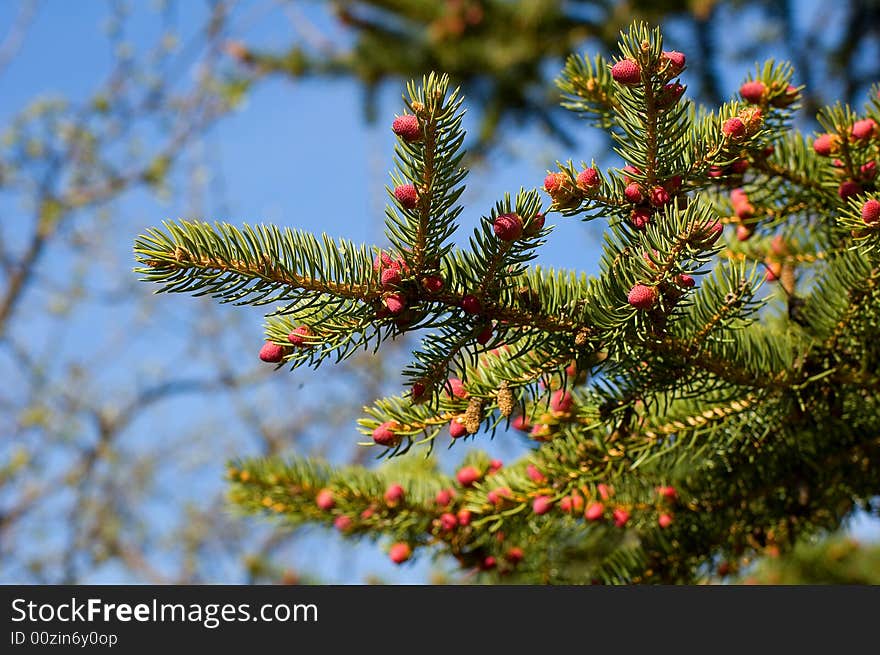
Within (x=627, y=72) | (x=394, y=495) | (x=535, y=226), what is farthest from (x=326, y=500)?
(x=627, y=72)

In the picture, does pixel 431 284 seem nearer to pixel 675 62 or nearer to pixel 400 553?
pixel 675 62

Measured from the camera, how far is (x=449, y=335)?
0.76 meters

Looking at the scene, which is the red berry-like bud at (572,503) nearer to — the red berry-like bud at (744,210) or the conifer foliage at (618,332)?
the conifer foliage at (618,332)

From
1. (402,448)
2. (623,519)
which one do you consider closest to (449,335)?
(402,448)

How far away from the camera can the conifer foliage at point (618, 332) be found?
0.72 m

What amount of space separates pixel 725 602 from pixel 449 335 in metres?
0.46

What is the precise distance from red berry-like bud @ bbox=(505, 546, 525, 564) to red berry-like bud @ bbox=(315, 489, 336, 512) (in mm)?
259

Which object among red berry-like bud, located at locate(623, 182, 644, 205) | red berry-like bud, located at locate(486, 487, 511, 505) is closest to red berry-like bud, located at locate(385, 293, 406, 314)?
red berry-like bud, located at locate(623, 182, 644, 205)

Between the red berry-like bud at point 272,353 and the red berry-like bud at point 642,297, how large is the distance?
30 cm

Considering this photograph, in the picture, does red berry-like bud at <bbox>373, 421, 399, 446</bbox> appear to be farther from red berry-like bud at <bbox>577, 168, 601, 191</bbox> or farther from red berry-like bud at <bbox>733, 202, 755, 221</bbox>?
red berry-like bud at <bbox>733, 202, 755, 221</bbox>

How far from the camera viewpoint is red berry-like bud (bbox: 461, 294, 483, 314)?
73cm

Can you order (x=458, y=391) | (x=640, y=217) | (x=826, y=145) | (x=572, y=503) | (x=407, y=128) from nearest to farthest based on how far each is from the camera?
(x=407, y=128) → (x=640, y=217) → (x=458, y=391) → (x=826, y=145) → (x=572, y=503)

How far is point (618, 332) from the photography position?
2.49 ft

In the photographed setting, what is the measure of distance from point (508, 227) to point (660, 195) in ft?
0.52
